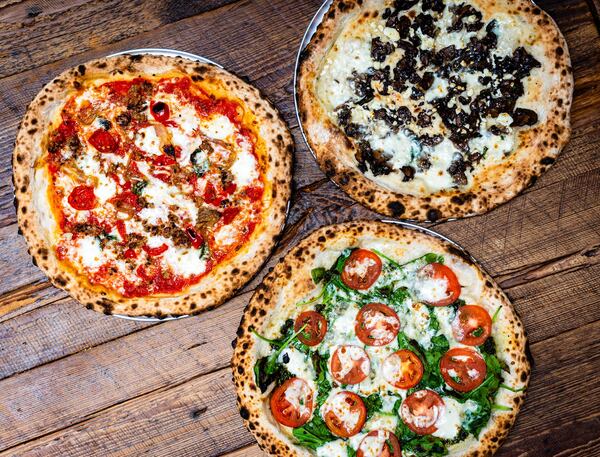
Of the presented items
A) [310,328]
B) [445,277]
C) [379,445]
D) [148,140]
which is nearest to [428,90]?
[445,277]

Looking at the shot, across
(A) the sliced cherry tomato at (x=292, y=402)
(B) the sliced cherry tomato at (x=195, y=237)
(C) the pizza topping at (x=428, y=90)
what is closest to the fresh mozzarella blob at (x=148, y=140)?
(B) the sliced cherry tomato at (x=195, y=237)

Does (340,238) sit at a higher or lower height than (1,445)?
higher

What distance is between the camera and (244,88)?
3.36 metres

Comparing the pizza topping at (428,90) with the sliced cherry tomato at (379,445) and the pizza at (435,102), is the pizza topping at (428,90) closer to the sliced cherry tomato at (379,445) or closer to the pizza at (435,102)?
the pizza at (435,102)

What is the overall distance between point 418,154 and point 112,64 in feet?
6.92

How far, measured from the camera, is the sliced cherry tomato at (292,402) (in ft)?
11.4

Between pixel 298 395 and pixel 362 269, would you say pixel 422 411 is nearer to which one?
pixel 298 395

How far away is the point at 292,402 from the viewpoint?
348cm

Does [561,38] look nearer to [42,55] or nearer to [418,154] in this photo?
[418,154]

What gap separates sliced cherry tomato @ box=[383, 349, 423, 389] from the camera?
3467 mm

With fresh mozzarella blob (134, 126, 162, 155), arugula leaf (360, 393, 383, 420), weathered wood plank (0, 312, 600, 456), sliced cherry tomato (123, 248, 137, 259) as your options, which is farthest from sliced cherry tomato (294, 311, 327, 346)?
fresh mozzarella blob (134, 126, 162, 155)

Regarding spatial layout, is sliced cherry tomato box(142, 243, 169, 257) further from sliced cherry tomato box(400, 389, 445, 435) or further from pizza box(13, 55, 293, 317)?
sliced cherry tomato box(400, 389, 445, 435)

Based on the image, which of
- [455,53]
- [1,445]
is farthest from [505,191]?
[1,445]

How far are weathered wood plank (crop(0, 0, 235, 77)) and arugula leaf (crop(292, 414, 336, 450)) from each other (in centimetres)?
298
